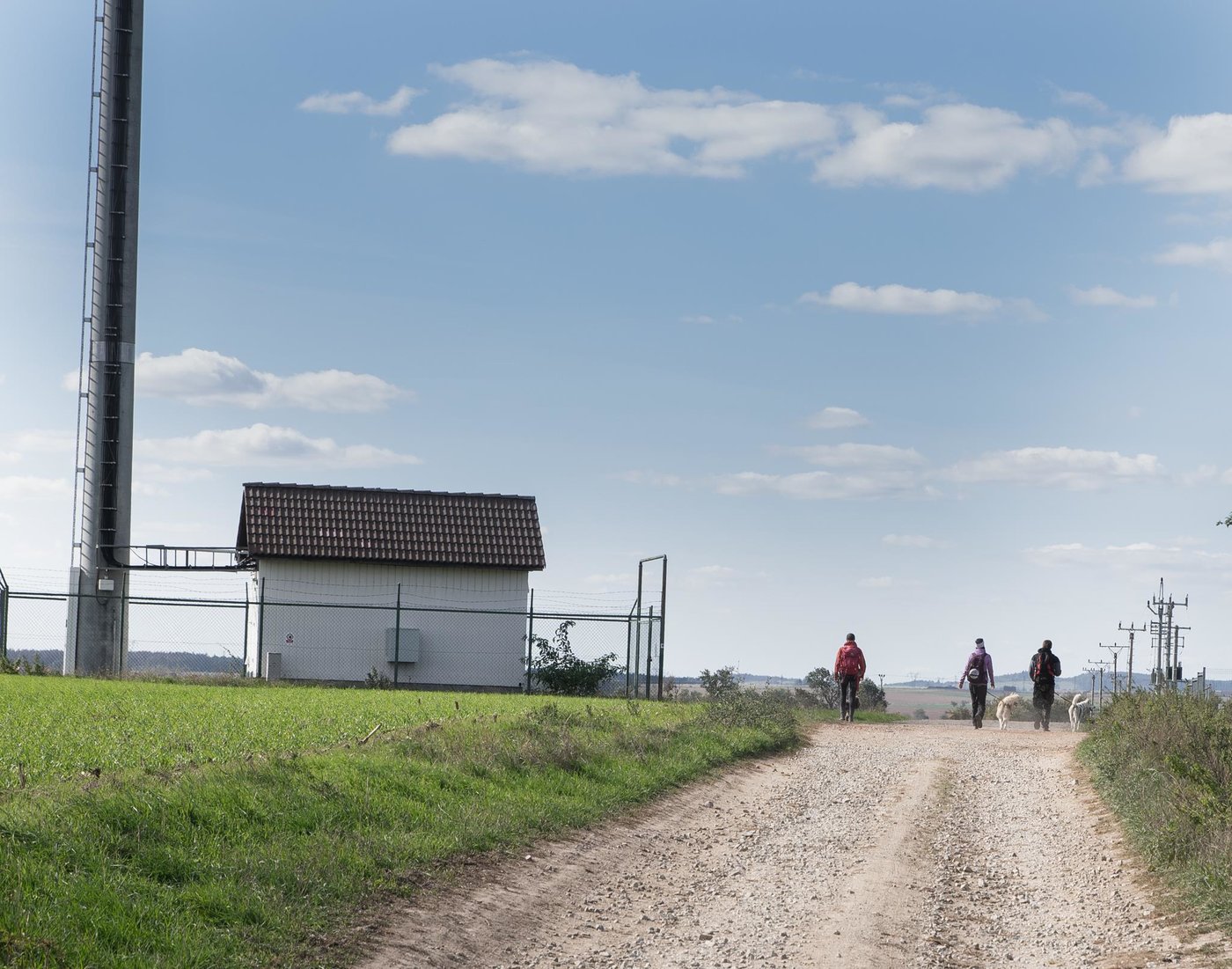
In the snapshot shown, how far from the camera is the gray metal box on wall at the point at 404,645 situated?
1401 inches

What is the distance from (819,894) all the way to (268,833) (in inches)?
151

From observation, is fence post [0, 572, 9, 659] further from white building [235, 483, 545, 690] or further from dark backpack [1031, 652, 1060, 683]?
dark backpack [1031, 652, 1060, 683]

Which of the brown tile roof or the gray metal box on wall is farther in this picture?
the brown tile roof

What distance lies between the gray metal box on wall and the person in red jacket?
1288 cm

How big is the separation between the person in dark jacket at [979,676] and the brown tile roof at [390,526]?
14832mm

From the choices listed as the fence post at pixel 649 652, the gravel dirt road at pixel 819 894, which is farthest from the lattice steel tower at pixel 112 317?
the gravel dirt road at pixel 819 894

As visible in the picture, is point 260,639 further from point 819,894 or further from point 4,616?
point 819,894

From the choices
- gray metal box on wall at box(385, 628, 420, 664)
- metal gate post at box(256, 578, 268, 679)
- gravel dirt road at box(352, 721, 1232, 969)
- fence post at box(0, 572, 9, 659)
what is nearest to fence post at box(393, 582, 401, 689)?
gray metal box on wall at box(385, 628, 420, 664)

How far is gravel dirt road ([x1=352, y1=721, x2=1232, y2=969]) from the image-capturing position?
8297 millimetres

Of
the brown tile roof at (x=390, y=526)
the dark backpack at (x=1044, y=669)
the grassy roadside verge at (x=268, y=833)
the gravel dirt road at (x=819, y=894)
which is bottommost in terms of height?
the gravel dirt road at (x=819, y=894)

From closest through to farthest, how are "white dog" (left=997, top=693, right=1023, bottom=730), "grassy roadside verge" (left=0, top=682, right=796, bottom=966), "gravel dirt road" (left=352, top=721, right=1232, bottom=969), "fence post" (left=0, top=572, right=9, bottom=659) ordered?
1. "grassy roadside verge" (left=0, top=682, right=796, bottom=966)
2. "gravel dirt road" (left=352, top=721, right=1232, bottom=969)
3. "white dog" (left=997, top=693, right=1023, bottom=730)
4. "fence post" (left=0, top=572, right=9, bottom=659)

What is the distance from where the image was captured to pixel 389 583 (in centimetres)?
3794

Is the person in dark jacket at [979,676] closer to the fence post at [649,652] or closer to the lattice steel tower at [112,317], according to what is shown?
the fence post at [649,652]

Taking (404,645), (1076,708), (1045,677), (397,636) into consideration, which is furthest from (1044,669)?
(404,645)
